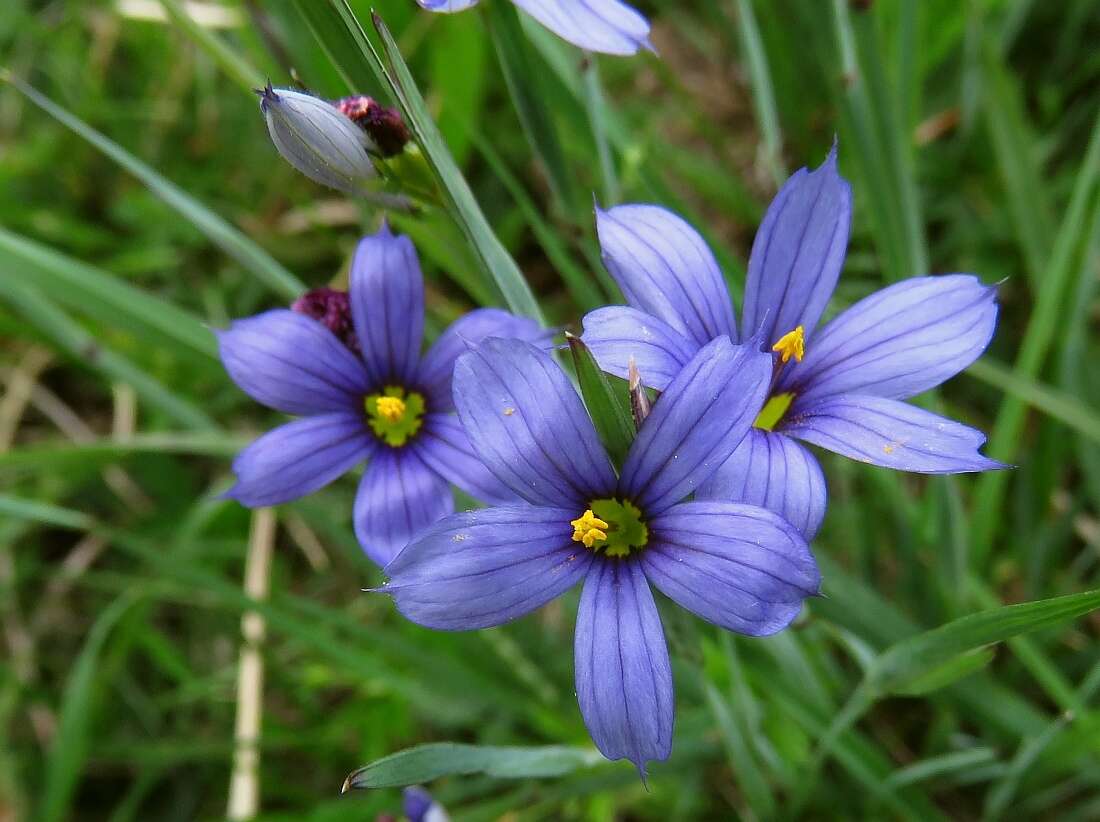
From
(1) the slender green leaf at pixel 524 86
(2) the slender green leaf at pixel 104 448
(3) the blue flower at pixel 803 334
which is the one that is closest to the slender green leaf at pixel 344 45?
(1) the slender green leaf at pixel 524 86

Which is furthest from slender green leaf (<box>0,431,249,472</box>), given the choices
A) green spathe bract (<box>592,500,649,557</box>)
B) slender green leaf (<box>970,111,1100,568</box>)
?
slender green leaf (<box>970,111,1100,568</box>)

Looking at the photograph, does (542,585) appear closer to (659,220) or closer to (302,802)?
(659,220)

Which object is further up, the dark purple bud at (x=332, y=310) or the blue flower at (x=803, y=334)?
the dark purple bud at (x=332, y=310)

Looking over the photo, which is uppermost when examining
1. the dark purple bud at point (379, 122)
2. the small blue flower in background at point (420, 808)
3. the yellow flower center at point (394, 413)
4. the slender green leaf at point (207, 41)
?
A: the slender green leaf at point (207, 41)

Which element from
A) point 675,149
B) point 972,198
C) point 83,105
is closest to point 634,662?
point 675,149

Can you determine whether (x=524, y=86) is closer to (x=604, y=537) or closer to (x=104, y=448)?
(x=604, y=537)

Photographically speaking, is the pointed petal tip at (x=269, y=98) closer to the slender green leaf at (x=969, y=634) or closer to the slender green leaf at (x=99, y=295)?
the slender green leaf at (x=99, y=295)
